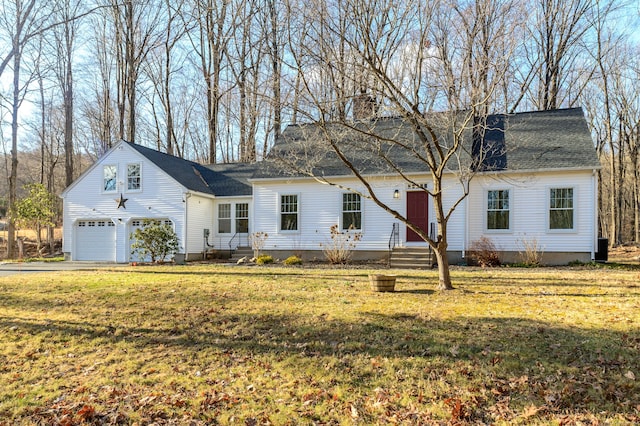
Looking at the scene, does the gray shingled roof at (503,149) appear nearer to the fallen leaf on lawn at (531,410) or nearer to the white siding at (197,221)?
the white siding at (197,221)

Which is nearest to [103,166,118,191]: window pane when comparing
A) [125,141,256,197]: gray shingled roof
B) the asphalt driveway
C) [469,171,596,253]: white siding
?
[125,141,256,197]: gray shingled roof

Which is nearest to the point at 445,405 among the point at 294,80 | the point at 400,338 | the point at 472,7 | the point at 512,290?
the point at 400,338

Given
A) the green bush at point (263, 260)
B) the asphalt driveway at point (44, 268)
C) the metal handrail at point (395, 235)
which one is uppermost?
the metal handrail at point (395, 235)

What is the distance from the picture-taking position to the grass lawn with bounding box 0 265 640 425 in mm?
4430

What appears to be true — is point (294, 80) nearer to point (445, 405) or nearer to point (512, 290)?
point (512, 290)

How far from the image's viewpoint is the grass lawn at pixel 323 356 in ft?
14.5

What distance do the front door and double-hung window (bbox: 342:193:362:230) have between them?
198 centimetres

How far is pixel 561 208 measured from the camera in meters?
15.5

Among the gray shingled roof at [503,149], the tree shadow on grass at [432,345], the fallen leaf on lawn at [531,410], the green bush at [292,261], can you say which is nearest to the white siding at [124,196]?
the gray shingled roof at [503,149]

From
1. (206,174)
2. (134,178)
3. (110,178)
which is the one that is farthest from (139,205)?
(206,174)

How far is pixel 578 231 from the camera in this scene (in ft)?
50.3

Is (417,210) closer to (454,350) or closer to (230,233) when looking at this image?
(230,233)

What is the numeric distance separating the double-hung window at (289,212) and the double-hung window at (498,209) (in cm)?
765

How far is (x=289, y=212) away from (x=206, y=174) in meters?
7.42
